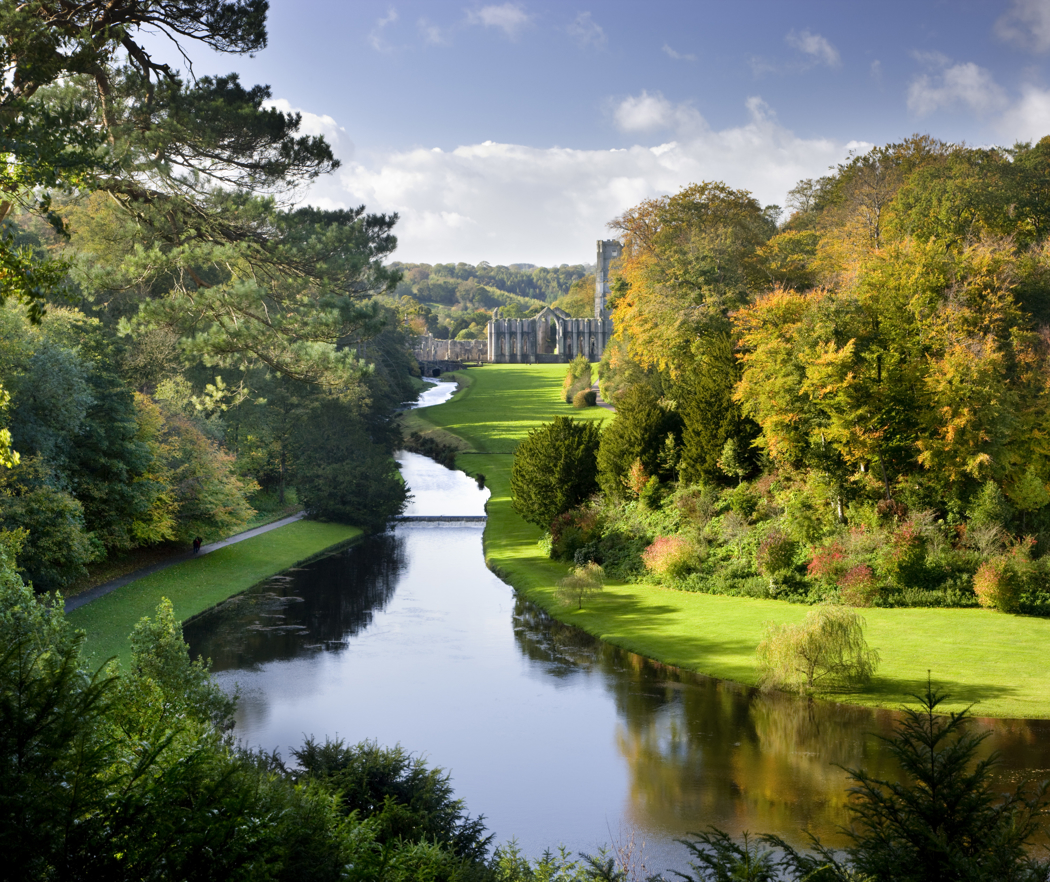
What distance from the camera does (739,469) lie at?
98.9ft

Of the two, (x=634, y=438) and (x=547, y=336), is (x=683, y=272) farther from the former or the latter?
(x=547, y=336)

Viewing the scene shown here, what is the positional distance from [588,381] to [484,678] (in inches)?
2362

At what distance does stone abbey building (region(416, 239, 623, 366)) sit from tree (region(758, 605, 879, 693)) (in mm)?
98005

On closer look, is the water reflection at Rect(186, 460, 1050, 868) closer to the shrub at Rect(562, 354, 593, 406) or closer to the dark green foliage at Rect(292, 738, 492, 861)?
the dark green foliage at Rect(292, 738, 492, 861)

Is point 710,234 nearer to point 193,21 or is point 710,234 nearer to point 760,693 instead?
point 760,693

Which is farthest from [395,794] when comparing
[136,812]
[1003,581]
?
[1003,581]

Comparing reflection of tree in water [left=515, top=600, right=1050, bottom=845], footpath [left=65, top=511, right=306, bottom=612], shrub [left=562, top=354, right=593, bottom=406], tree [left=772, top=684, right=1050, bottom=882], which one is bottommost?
reflection of tree in water [left=515, top=600, right=1050, bottom=845]

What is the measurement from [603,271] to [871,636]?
331 ft

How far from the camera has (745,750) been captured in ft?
55.5

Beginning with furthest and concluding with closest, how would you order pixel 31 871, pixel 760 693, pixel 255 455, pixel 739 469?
pixel 255 455
pixel 739 469
pixel 760 693
pixel 31 871

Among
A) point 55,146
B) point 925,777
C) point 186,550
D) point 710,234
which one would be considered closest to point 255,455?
point 186,550

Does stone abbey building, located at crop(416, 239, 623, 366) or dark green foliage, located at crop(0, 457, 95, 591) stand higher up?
stone abbey building, located at crop(416, 239, 623, 366)

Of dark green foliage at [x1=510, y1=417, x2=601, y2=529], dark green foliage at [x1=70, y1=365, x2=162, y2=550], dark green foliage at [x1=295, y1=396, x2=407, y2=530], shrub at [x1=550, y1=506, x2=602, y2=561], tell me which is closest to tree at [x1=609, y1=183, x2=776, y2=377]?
dark green foliage at [x1=510, y1=417, x2=601, y2=529]

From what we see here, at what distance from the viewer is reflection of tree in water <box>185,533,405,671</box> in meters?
24.0
